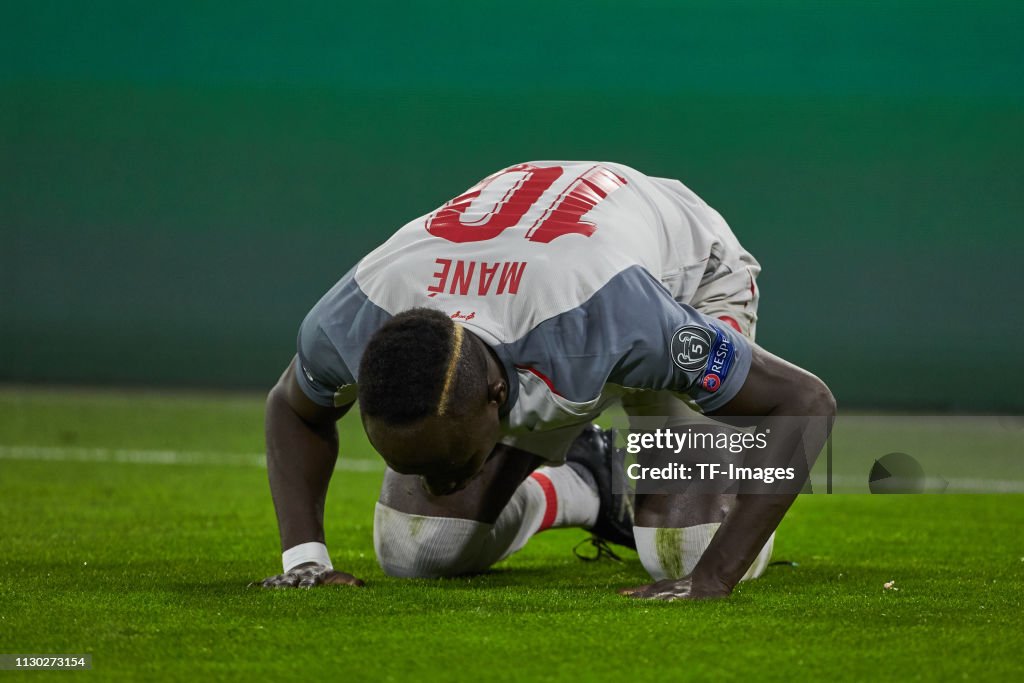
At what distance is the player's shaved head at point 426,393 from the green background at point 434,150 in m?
5.56

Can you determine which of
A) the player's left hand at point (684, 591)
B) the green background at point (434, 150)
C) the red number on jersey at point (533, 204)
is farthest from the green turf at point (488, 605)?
the green background at point (434, 150)

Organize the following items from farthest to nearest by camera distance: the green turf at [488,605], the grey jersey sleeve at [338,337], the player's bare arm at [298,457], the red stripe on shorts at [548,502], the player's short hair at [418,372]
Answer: the red stripe on shorts at [548,502], the player's bare arm at [298,457], the grey jersey sleeve at [338,337], the player's short hair at [418,372], the green turf at [488,605]

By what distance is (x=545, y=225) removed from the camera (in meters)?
2.32

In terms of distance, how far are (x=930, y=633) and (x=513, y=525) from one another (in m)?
1.12

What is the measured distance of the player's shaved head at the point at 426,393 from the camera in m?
1.95

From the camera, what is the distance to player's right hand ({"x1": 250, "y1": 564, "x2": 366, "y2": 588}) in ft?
7.92

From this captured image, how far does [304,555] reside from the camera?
2.49 m

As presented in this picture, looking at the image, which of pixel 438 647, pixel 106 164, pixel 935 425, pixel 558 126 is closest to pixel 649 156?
pixel 558 126

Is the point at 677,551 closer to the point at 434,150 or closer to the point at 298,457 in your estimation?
the point at 298,457

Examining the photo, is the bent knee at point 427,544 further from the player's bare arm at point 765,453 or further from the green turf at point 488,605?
the player's bare arm at point 765,453

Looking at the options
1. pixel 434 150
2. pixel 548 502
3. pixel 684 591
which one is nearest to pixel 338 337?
pixel 684 591

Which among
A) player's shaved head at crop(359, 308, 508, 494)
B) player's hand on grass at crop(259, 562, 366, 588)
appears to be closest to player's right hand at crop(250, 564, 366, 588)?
player's hand on grass at crop(259, 562, 366, 588)

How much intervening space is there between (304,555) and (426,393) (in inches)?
27.4

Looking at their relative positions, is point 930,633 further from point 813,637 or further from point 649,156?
point 649,156
